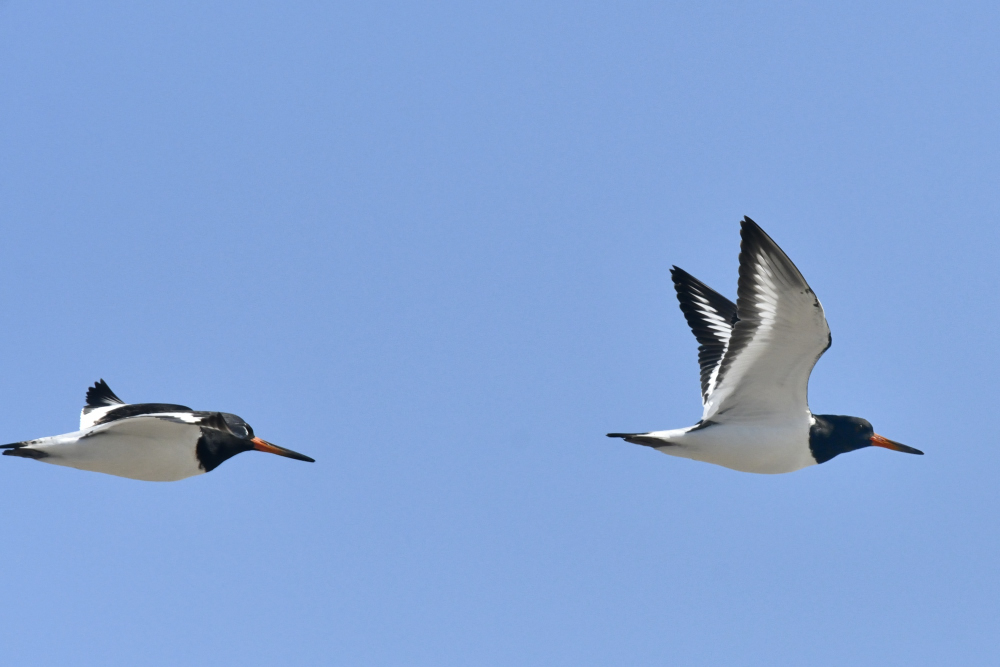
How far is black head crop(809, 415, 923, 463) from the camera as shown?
14.1 m

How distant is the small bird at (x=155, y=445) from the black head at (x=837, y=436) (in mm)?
5843

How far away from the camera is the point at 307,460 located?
47.3ft

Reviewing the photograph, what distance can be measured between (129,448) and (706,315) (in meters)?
7.50

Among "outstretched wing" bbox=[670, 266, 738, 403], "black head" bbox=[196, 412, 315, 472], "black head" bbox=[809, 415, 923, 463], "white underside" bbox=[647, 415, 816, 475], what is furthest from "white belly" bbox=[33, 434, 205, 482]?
"black head" bbox=[809, 415, 923, 463]

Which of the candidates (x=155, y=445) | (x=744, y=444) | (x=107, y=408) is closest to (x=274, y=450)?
(x=155, y=445)

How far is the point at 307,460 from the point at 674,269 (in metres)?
5.67

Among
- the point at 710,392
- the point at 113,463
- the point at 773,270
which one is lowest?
the point at 113,463

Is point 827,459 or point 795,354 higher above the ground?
point 795,354

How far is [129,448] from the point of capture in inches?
532

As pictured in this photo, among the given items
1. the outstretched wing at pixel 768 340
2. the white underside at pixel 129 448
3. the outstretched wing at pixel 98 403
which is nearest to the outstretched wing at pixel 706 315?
the outstretched wing at pixel 768 340

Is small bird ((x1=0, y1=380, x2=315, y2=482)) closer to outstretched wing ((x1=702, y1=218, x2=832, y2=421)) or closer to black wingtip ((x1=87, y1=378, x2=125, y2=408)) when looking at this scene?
black wingtip ((x1=87, y1=378, x2=125, y2=408))

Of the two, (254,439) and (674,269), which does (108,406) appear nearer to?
(254,439)

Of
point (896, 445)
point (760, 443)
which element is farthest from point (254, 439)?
point (896, 445)

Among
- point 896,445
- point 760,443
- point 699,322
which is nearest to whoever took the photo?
point 760,443
